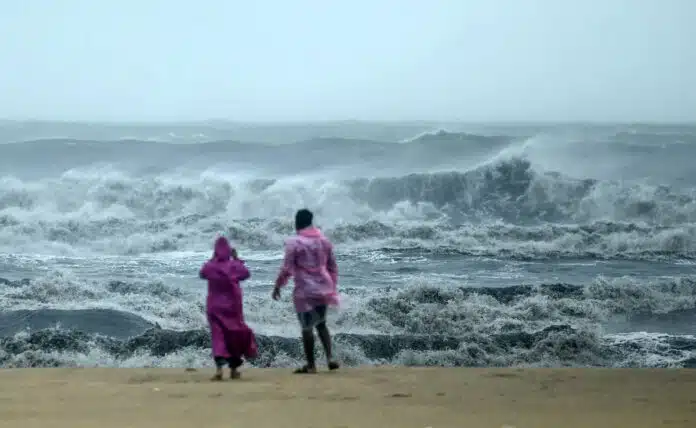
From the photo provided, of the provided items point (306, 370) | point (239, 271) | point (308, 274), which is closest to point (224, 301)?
point (239, 271)

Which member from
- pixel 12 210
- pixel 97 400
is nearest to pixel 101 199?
pixel 12 210

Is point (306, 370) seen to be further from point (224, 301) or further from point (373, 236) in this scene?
point (373, 236)

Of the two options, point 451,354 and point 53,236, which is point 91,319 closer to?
point 451,354

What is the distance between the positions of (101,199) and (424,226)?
7.97 m

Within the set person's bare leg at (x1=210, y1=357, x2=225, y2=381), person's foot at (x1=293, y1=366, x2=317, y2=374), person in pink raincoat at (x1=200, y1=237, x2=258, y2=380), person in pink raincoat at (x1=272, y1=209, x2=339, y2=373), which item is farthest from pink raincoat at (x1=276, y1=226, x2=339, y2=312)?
person's bare leg at (x1=210, y1=357, x2=225, y2=381)

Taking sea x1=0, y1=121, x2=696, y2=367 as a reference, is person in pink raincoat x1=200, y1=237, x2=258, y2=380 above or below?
above

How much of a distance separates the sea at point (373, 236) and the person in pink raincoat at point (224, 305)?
4.44 ft

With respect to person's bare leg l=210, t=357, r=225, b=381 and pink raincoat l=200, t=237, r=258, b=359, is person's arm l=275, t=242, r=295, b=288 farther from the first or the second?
person's bare leg l=210, t=357, r=225, b=381

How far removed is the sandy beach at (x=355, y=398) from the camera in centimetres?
582

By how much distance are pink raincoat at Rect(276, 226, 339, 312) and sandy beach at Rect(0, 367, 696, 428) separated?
578mm

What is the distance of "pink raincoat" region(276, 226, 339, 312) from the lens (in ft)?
26.0

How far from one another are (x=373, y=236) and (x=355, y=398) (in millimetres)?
13016

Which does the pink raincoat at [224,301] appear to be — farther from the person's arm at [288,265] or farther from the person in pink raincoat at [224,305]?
the person's arm at [288,265]

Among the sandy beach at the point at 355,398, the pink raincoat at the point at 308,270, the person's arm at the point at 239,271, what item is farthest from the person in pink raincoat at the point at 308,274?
the sandy beach at the point at 355,398
